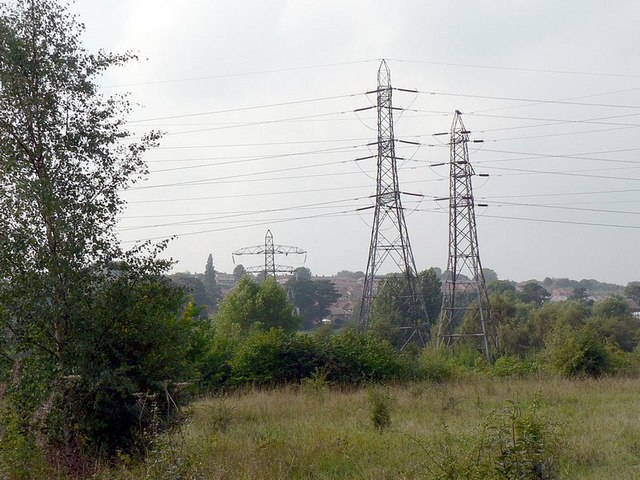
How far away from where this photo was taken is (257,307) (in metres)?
57.8

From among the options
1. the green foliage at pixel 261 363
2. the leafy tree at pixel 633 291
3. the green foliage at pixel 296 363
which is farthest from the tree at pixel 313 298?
the green foliage at pixel 261 363

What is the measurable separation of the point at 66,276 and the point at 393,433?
621 cm

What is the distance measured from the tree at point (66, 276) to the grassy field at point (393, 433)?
1326 millimetres

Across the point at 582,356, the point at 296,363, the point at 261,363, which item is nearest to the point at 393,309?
the point at 582,356

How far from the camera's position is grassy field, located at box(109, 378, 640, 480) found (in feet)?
→ 27.5

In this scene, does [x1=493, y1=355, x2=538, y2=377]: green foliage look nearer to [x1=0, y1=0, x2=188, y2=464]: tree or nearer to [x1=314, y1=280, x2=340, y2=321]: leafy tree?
[x1=0, y1=0, x2=188, y2=464]: tree

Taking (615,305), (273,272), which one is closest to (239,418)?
(273,272)

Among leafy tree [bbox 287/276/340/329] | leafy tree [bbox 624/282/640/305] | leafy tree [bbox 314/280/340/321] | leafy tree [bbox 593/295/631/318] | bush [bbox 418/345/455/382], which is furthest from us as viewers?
leafy tree [bbox 624/282/640/305]

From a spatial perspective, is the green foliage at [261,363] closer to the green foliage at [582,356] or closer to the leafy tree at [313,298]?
the green foliage at [582,356]

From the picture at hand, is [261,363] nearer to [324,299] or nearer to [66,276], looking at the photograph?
[66,276]

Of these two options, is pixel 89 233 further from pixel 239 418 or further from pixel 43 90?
pixel 239 418

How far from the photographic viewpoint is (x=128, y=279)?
1036cm

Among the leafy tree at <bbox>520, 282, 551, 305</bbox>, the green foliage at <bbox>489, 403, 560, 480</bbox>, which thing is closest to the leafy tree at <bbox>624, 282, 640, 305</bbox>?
the leafy tree at <bbox>520, 282, 551, 305</bbox>

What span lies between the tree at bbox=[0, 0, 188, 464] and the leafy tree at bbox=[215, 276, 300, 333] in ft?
150
